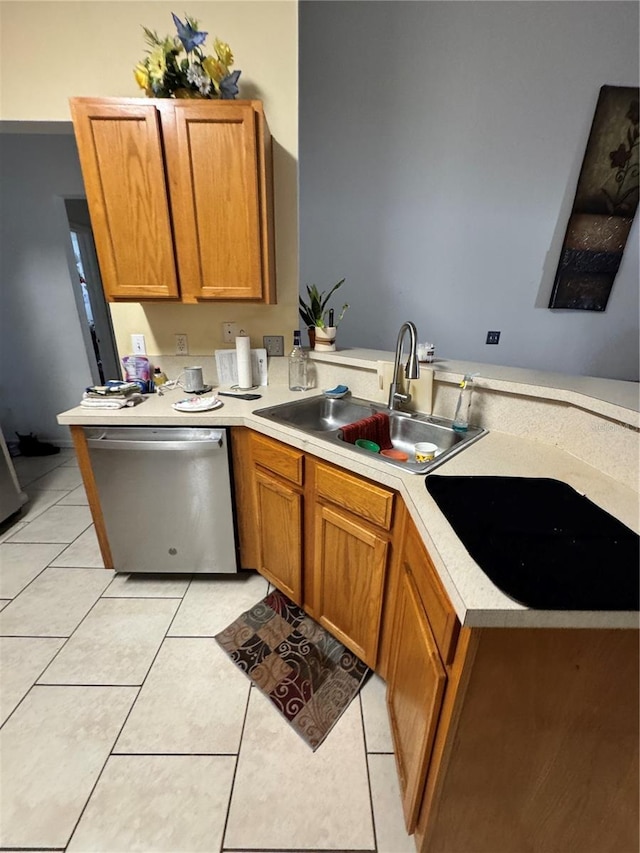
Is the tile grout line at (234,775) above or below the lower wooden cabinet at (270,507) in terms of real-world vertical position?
A: below

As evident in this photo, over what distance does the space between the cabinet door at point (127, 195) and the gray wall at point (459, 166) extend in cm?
152

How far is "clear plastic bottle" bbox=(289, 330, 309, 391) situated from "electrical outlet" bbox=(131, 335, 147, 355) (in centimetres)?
85

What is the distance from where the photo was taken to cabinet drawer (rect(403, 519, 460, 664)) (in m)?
0.68

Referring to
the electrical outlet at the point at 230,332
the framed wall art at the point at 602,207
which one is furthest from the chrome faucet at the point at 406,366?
the framed wall art at the point at 602,207

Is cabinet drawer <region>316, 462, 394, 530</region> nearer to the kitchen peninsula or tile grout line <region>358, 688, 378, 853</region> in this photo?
the kitchen peninsula

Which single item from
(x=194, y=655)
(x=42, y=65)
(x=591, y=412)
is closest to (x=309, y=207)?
(x=42, y=65)

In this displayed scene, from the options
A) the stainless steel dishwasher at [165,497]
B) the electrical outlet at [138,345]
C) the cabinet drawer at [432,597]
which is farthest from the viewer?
the electrical outlet at [138,345]

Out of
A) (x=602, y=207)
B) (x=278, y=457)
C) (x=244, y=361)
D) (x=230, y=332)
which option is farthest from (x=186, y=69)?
(x=602, y=207)

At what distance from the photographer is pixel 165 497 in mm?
1584

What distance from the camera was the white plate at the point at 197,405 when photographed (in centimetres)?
154

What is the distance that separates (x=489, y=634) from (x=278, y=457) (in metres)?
0.94

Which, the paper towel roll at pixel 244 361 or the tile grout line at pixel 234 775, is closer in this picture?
the tile grout line at pixel 234 775

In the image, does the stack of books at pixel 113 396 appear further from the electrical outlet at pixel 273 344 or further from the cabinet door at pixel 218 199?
the electrical outlet at pixel 273 344

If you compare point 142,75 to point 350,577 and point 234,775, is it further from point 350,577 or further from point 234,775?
point 234,775
